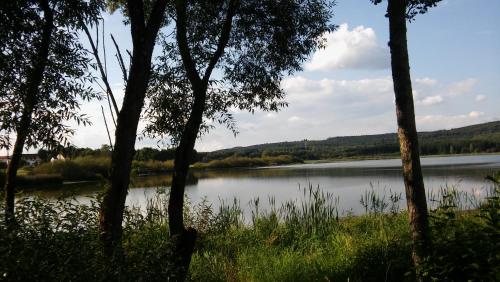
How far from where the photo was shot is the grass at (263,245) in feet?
10.3

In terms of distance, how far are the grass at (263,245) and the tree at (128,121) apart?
0.61 ft

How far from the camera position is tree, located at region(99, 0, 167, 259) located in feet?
17.1

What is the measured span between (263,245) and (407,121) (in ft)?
16.6

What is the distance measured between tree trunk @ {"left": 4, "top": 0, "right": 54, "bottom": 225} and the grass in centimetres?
121

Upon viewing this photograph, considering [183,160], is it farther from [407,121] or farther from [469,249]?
[469,249]

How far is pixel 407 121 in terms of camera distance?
529 cm

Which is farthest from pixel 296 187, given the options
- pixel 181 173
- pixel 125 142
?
pixel 125 142

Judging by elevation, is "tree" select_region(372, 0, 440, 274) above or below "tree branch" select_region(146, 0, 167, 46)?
below

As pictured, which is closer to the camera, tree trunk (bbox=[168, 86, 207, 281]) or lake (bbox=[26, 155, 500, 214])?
tree trunk (bbox=[168, 86, 207, 281])

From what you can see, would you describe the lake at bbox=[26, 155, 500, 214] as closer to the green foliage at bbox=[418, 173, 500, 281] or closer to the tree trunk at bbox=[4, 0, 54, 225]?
the tree trunk at bbox=[4, 0, 54, 225]

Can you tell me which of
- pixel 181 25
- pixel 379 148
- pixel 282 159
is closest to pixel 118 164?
pixel 181 25

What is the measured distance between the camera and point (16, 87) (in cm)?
651

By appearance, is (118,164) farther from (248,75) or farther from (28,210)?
(248,75)

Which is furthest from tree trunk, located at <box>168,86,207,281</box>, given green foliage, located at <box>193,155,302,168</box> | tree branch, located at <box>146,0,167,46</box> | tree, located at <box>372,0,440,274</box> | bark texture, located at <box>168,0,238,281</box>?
green foliage, located at <box>193,155,302,168</box>
